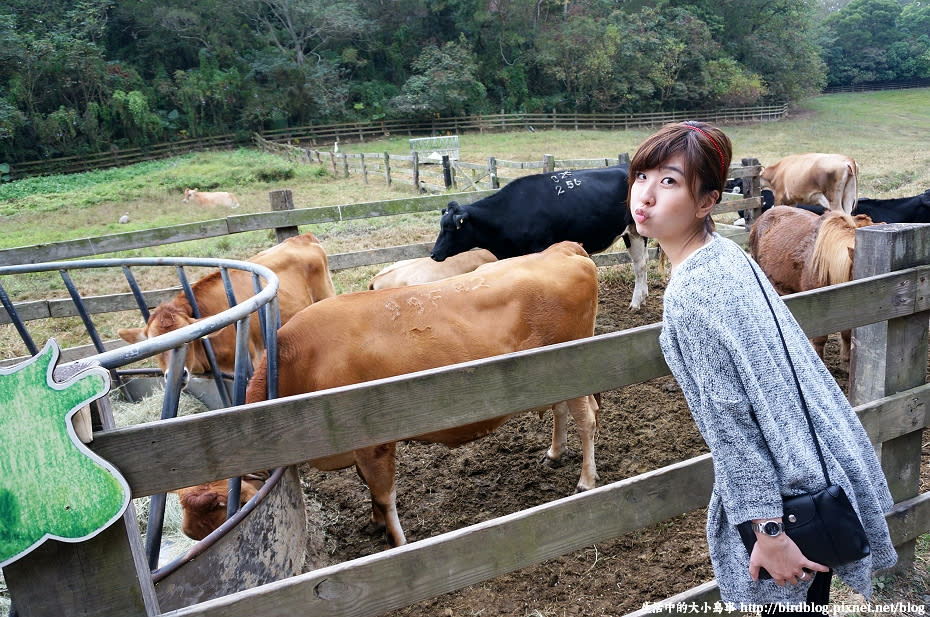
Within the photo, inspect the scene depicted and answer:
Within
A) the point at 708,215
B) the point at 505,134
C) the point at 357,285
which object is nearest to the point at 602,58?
the point at 505,134

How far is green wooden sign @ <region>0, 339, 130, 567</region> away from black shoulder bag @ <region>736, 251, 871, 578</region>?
5.24ft

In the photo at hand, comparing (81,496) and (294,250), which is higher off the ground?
(81,496)

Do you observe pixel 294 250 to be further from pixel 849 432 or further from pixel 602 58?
pixel 602 58

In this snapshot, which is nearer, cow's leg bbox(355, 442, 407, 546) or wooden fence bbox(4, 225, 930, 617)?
wooden fence bbox(4, 225, 930, 617)

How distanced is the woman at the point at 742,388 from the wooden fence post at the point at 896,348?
135 centimetres

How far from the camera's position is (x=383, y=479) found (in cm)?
338

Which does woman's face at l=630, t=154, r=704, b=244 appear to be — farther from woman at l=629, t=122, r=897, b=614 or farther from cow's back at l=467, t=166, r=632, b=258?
cow's back at l=467, t=166, r=632, b=258

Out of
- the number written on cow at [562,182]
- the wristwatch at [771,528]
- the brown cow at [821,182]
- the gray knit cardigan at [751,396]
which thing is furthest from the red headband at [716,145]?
the brown cow at [821,182]

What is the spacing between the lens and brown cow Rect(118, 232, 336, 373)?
14.3ft

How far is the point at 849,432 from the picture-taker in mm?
1554

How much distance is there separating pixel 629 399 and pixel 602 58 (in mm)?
44378

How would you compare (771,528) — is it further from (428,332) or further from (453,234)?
(453,234)

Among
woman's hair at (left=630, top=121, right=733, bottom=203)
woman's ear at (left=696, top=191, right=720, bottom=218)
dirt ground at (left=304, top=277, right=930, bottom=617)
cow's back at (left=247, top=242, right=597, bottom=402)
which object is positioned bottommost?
dirt ground at (left=304, top=277, right=930, bottom=617)

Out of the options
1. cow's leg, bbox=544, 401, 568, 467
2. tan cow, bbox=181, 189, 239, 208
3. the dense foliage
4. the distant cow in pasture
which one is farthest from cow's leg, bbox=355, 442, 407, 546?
the dense foliage
